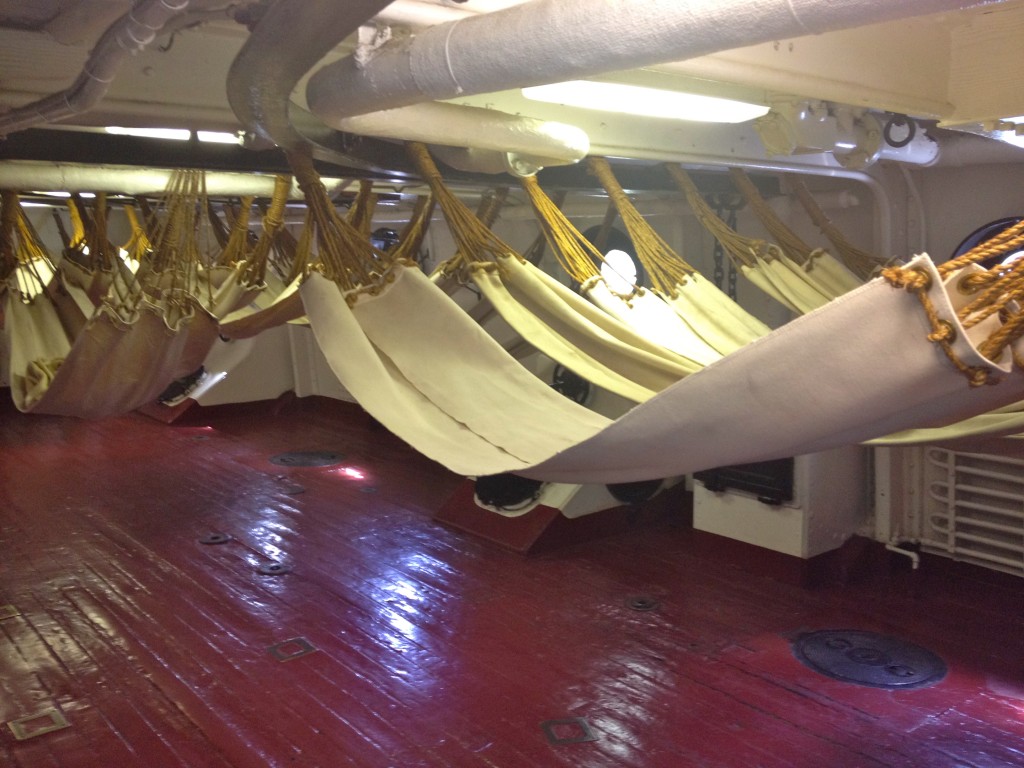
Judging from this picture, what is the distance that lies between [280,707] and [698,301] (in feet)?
6.56

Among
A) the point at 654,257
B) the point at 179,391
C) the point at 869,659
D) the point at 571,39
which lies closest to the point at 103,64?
the point at 571,39

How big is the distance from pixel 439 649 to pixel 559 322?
172 centimetres

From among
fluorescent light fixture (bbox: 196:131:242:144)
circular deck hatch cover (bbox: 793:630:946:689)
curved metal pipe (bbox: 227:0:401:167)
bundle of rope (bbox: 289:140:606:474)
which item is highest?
fluorescent light fixture (bbox: 196:131:242:144)

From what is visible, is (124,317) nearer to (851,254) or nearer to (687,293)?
(687,293)

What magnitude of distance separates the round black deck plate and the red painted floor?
1.06 metres

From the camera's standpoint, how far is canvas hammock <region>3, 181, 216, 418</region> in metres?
2.95

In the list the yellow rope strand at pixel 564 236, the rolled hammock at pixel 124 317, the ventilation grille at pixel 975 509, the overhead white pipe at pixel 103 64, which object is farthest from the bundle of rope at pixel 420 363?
the ventilation grille at pixel 975 509

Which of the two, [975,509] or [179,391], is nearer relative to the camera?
[975,509]

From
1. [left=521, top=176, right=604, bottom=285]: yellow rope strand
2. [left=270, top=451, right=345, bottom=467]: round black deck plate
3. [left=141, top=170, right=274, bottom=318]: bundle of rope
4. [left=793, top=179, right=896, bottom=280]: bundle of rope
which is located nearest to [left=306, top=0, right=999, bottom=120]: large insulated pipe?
[left=521, top=176, right=604, bottom=285]: yellow rope strand

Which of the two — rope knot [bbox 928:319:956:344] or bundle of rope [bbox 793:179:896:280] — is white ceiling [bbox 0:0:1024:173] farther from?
rope knot [bbox 928:319:956:344]

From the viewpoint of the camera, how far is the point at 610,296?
2402 mm

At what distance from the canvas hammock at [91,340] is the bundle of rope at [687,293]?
1.63 metres

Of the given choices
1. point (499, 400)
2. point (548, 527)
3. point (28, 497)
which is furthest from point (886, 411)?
point (28, 497)

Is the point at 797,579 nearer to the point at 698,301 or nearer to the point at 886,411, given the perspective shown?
the point at 698,301
